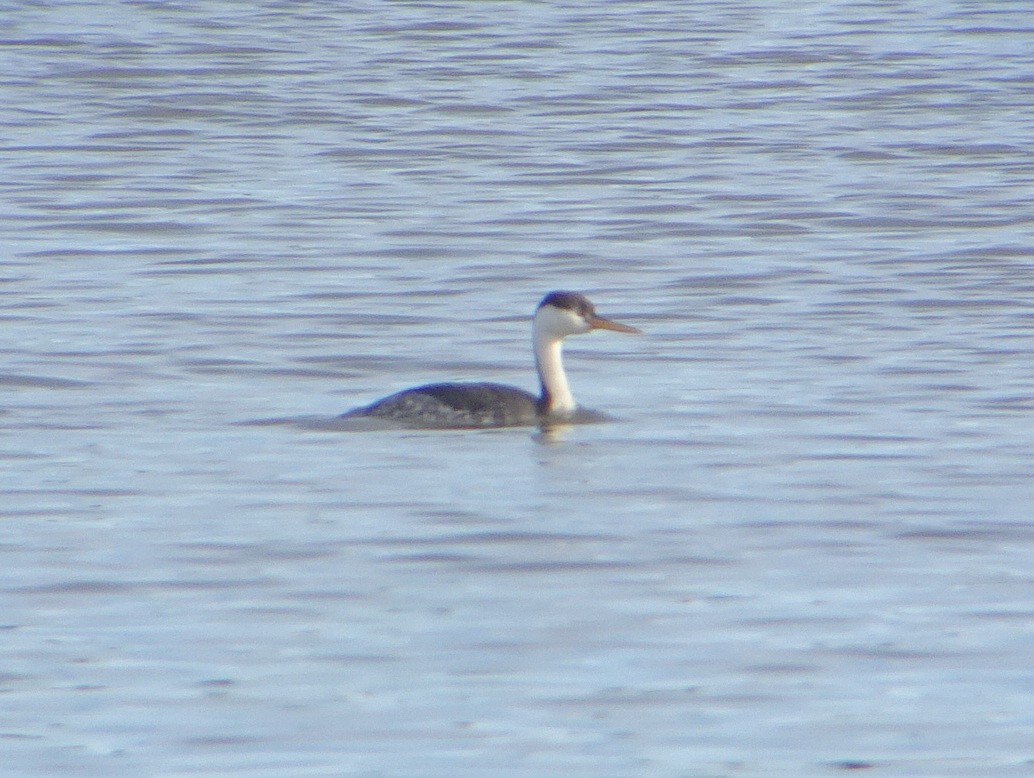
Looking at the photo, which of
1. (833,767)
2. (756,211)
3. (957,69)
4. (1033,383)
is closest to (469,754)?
(833,767)

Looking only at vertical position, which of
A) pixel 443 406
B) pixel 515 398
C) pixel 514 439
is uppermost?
pixel 443 406

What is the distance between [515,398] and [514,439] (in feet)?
0.95

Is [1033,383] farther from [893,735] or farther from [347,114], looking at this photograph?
[347,114]

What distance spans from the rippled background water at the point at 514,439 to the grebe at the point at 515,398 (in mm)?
124

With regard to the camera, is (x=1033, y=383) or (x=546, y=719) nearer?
(x=546, y=719)

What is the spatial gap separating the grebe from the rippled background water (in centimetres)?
12

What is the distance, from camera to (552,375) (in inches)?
536

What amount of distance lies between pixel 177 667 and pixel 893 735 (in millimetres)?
2177

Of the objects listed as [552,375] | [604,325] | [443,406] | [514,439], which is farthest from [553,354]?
[443,406]

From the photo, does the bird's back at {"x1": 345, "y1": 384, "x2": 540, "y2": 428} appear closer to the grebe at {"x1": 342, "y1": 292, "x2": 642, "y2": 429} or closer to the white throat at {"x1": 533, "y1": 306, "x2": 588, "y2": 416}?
the grebe at {"x1": 342, "y1": 292, "x2": 642, "y2": 429}

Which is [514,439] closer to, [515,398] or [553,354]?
[515,398]

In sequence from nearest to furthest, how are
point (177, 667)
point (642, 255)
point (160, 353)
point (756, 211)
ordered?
1. point (177, 667)
2. point (160, 353)
3. point (642, 255)
4. point (756, 211)

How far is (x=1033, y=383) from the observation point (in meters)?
14.2

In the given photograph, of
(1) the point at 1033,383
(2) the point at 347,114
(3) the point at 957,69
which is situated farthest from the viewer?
(3) the point at 957,69
